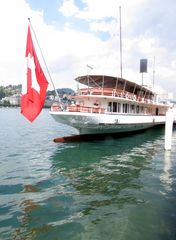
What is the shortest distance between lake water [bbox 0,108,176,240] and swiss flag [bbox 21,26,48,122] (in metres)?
3.09

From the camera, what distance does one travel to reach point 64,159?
17.9 meters

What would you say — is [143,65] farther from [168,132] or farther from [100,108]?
[168,132]

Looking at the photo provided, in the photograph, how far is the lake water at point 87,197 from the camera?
7.91 m

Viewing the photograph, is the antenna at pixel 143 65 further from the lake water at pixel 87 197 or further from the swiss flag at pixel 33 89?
the swiss flag at pixel 33 89

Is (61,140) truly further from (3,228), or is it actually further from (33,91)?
(3,228)

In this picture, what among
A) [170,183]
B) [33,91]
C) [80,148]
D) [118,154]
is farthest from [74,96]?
[170,183]

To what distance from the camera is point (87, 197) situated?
10594 mm

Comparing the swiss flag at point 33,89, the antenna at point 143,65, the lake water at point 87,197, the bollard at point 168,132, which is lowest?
the lake water at point 87,197

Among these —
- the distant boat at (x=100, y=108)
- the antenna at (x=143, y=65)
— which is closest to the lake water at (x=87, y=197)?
the distant boat at (x=100, y=108)

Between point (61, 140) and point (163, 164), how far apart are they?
11.1 metres

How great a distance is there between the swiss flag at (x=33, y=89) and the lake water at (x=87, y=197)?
3087 millimetres

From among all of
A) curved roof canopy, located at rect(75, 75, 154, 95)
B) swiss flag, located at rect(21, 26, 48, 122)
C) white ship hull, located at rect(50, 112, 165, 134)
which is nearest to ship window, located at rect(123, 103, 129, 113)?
white ship hull, located at rect(50, 112, 165, 134)

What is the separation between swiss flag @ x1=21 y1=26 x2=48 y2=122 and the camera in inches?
584

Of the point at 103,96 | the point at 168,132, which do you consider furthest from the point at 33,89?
the point at 168,132
